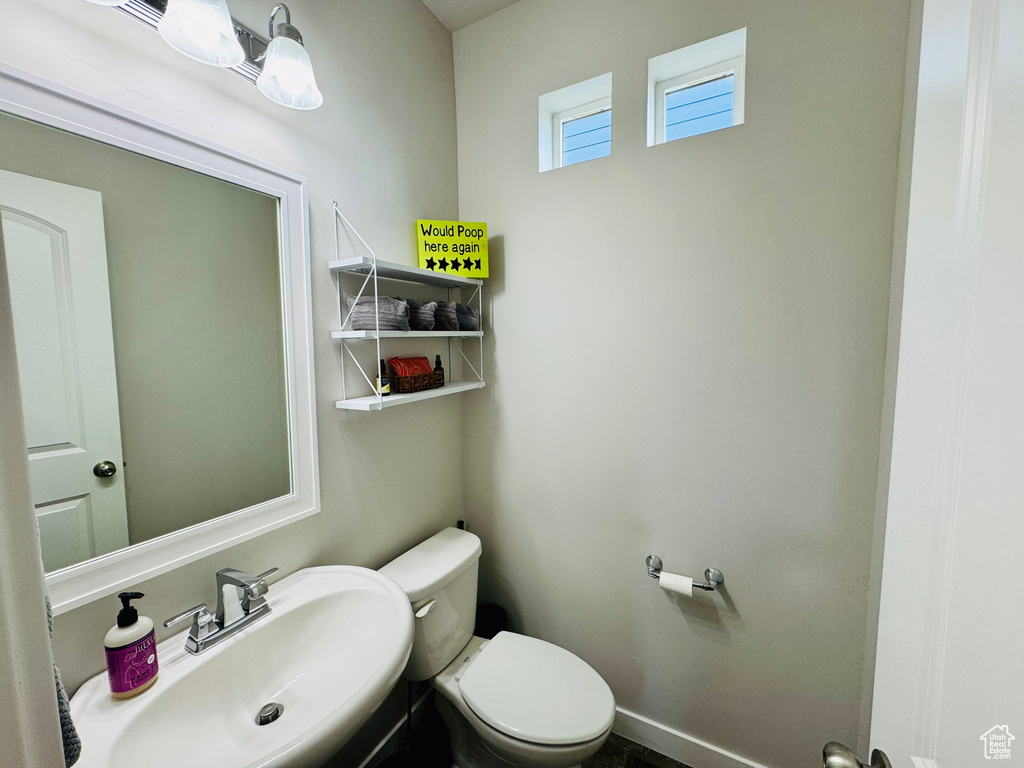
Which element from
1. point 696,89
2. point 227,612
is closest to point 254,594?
point 227,612

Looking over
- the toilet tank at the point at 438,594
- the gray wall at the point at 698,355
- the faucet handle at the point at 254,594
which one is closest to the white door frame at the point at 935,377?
the gray wall at the point at 698,355

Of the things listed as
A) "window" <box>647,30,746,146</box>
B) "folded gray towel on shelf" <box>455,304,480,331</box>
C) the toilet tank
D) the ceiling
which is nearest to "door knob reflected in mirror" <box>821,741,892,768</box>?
the toilet tank

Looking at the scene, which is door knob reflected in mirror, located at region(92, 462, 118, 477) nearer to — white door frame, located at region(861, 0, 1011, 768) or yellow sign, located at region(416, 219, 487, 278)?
yellow sign, located at region(416, 219, 487, 278)

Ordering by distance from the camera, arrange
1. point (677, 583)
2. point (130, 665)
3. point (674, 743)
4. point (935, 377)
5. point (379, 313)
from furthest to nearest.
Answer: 1. point (674, 743)
2. point (677, 583)
3. point (379, 313)
4. point (130, 665)
5. point (935, 377)

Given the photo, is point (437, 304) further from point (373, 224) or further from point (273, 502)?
point (273, 502)

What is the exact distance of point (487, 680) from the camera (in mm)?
1239

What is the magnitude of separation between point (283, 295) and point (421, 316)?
40 centimetres

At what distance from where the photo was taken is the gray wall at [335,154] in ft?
2.51

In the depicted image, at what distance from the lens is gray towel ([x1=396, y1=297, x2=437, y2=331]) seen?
1.35 m

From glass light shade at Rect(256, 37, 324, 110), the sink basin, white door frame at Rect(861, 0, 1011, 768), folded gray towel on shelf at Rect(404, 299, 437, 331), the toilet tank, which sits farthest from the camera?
folded gray towel on shelf at Rect(404, 299, 437, 331)

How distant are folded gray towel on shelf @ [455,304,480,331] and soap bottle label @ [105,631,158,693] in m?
1.12

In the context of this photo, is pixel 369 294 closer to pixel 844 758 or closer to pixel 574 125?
pixel 574 125

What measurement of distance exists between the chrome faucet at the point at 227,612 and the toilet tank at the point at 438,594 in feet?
1.24

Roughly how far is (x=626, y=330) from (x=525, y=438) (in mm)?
559
